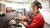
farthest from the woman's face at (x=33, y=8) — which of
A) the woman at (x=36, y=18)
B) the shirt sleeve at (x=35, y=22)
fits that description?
the shirt sleeve at (x=35, y=22)

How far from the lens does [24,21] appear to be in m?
1.20

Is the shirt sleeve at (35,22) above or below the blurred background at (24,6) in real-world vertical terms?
below

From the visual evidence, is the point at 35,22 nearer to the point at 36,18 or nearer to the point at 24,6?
the point at 36,18

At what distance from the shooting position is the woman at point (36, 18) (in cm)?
117

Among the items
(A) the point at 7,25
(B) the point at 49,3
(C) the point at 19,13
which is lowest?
(A) the point at 7,25

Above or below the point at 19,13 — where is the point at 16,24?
below

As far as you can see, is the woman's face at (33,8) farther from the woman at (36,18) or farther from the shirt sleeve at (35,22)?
the shirt sleeve at (35,22)

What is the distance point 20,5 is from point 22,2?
4 cm

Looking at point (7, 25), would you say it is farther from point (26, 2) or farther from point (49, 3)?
point (49, 3)

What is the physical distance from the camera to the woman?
3.84 ft

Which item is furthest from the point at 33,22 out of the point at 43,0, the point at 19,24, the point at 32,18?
the point at 43,0

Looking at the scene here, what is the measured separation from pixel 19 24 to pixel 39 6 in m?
0.29

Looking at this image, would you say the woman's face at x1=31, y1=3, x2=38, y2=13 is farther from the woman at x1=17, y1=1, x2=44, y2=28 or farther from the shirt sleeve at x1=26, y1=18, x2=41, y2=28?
the shirt sleeve at x1=26, y1=18, x2=41, y2=28

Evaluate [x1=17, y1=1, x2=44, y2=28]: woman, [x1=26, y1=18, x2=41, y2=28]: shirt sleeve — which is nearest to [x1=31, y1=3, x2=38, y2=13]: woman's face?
[x1=17, y1=1, x2=44, y2=28]: woman
